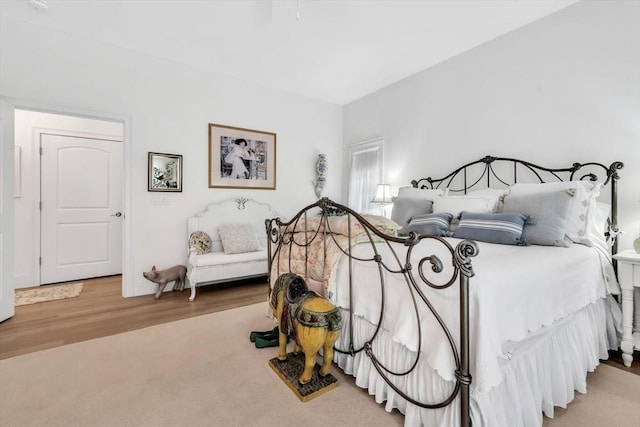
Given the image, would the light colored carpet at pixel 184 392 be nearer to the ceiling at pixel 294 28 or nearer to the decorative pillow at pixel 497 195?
the decorative pillow at pixel 497 195

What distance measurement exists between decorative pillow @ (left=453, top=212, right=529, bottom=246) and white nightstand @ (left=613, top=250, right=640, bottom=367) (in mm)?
618

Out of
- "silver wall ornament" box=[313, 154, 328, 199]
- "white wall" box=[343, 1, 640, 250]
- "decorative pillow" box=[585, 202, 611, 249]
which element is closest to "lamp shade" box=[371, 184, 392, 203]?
"white wall" box=[343, 1, 640, 250]

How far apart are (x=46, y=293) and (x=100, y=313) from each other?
4.11 ft

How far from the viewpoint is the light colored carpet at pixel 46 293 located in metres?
3.14

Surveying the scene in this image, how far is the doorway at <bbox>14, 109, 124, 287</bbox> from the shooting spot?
366 centimetres

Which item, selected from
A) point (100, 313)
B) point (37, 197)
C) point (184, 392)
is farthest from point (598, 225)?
point (37, 197)

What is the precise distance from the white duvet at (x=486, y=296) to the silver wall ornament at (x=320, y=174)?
3.07 meters

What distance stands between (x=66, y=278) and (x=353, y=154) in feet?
14.9

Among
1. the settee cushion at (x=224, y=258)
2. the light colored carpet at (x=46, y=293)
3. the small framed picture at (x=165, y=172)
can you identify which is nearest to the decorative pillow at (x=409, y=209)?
the settee cushion at (x=224, y=258)

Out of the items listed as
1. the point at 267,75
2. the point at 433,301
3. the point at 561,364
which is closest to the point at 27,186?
the point at 267,75

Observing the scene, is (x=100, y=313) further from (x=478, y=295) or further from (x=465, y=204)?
(x=465, y=204)

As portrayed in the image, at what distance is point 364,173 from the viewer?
454 centimetres

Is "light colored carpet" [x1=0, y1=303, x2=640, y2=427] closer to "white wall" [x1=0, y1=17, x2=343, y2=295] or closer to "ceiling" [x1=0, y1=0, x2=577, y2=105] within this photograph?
"white wall" [x1=0, y1=17, x2=343, y2=295]

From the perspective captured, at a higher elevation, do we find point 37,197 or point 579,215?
point 37,197
